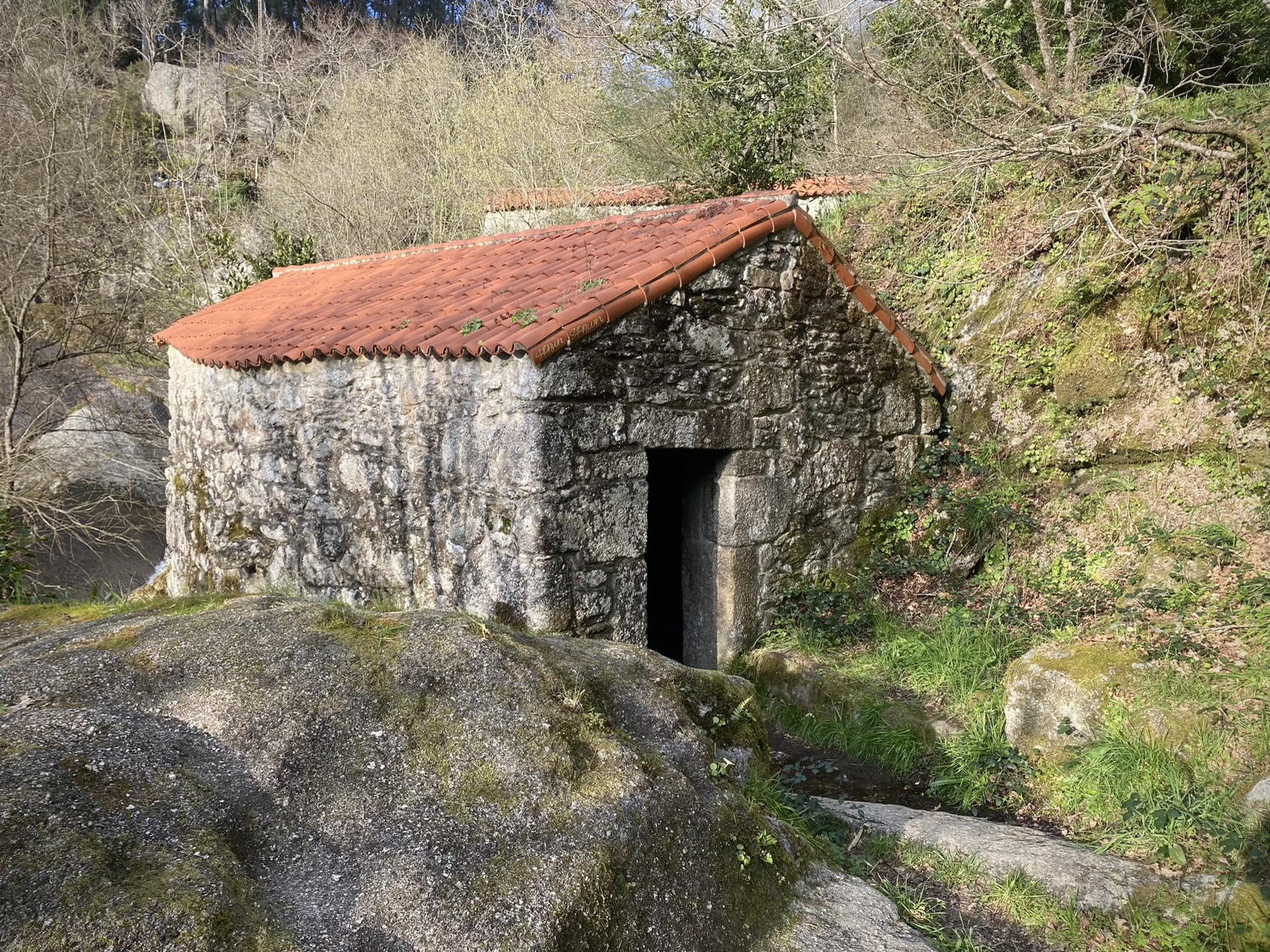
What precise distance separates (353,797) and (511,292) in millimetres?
4461

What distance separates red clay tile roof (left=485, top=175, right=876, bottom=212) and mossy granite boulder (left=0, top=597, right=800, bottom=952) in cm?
980

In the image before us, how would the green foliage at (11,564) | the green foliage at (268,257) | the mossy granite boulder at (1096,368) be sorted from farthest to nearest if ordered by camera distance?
the green foliage at (268,257)
the green foliage at (11,564)
the mossy granite boulder at (1096,368)

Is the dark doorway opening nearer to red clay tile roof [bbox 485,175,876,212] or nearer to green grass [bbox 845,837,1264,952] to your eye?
green grass [bbox 845,837,1264,952]

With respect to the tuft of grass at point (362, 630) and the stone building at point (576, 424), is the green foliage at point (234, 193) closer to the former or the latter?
the stone building at point (576, 424)

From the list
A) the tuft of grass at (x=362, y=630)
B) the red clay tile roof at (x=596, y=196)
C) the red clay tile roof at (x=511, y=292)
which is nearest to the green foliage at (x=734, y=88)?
the red clay tile roof at (x=596, y=196)

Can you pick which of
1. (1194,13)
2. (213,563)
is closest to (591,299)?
(213,563)

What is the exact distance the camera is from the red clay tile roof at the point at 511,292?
5.20 meters

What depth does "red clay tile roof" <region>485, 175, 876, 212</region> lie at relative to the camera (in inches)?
441

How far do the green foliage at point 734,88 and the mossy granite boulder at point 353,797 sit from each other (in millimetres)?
9963

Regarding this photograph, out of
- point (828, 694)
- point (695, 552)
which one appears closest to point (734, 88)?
point (695, 552)

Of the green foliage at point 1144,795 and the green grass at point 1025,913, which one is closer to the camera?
the green grass at point 1025,913

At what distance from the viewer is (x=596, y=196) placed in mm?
13016

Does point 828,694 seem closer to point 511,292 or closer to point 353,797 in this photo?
point 511,292

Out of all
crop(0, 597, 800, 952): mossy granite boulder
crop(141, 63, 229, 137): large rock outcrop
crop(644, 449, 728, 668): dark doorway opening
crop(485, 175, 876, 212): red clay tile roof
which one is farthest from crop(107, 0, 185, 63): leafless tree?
crop(0, 597, 800, 952): mossy granite boulder
